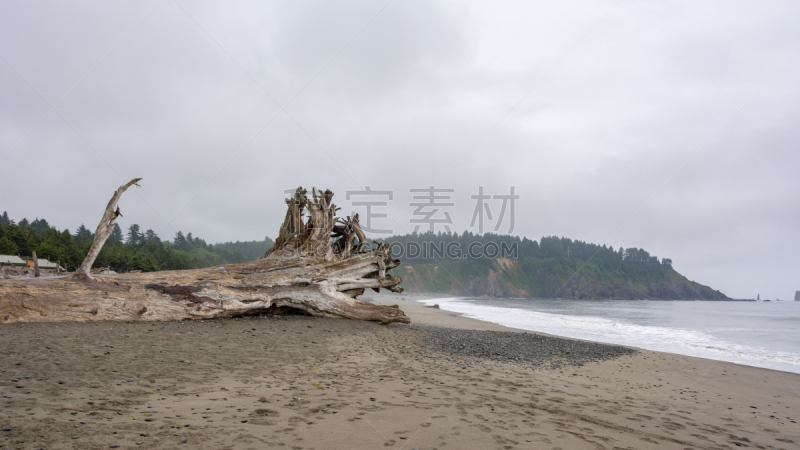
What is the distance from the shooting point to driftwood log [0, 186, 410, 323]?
923 centimetres

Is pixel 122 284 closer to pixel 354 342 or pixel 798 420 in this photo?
pixel 354 342

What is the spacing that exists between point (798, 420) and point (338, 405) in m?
7.42

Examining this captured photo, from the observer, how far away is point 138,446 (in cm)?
335

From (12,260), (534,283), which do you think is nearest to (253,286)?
(12,260)

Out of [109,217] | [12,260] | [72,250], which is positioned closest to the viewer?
[109,217]

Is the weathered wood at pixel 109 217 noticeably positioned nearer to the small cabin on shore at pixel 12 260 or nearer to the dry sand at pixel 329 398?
the dry sand at pixel 329 398

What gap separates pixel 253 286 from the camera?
1212 centimetres

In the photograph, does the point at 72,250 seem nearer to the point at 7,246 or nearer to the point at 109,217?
the point at 7,246

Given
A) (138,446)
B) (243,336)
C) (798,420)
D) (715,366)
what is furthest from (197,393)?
(715,366)

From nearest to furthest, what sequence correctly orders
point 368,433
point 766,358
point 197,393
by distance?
1. point 368,433
2. point 197,393
3. point 766,358

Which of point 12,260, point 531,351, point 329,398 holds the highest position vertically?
point 12,260

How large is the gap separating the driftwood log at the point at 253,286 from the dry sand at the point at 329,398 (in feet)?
2.89

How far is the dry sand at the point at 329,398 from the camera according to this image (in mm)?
3857

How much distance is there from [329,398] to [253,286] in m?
7.84
